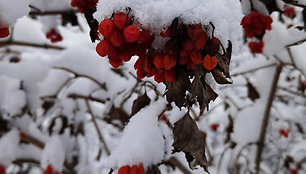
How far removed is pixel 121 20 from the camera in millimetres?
614

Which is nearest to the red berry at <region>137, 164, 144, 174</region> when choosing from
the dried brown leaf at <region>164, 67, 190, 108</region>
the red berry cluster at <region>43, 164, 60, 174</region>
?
the dried brown leaf at <region>164, 67, 190, 108</region>

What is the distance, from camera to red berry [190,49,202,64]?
0.62 m

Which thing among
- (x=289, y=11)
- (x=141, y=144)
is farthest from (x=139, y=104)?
(x=289, y=11)

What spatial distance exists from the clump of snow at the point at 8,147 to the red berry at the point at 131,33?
5.38 ft

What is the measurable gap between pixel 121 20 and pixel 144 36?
2.4 inches

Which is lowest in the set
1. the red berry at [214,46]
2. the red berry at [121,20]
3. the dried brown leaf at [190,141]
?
the dried brown leaf at [190,141]

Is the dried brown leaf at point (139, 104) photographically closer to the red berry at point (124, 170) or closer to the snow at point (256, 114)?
the red berry at point (124, 170)

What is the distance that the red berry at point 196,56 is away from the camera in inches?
24.3

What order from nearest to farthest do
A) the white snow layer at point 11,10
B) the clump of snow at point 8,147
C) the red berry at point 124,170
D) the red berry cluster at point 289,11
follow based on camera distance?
the white snow layer at point 11,10 → the red berry at point 124,170 → the clump of snow at point 8,147 → the red berry cluster at point 289,11

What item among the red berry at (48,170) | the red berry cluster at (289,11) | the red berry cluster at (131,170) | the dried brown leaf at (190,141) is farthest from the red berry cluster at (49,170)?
the red berry cluster at (289,11)

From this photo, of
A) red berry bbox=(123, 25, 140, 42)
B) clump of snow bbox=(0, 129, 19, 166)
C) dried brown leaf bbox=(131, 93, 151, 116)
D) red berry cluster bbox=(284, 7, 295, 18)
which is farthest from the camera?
red berry cluster bbox=(284, 7, 295, 18)

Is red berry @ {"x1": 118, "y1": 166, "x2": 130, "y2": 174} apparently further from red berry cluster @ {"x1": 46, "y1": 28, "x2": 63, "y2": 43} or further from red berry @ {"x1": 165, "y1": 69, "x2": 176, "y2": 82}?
red berry cluster @ {"x1": 46, "y1": 28, "x2": 63, "y2": 43}

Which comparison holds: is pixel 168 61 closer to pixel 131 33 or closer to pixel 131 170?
pixel 131 33

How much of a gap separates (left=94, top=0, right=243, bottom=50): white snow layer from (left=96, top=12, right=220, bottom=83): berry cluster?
20mm
